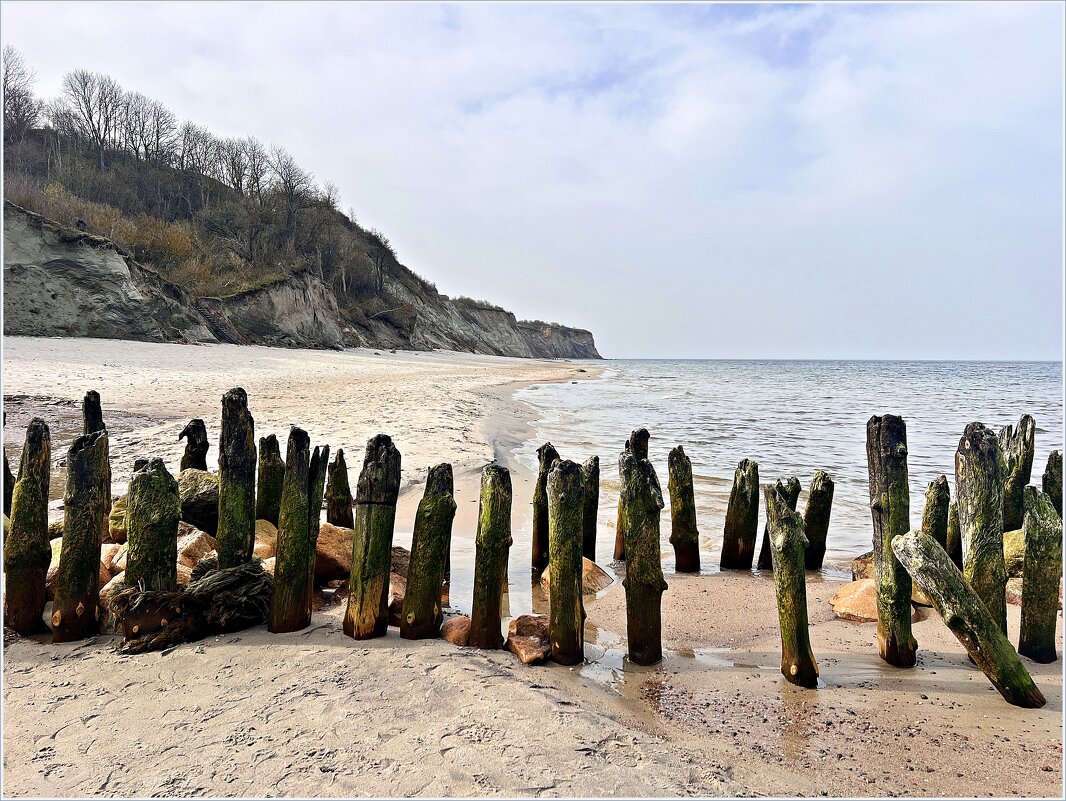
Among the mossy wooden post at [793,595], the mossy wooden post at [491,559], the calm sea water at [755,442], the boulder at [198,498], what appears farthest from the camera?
the calm sea water at [755,442]

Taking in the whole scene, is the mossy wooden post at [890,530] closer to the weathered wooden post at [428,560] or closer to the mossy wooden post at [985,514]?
the mossy wooden post at [985,514]

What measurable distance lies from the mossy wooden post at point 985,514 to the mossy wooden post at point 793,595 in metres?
1.15

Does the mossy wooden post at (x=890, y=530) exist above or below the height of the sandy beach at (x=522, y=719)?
above

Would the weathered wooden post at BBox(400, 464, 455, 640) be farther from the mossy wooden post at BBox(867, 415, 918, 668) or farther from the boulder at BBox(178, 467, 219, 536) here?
the mossy wooden post at BBox(867, 415, 918, 668)

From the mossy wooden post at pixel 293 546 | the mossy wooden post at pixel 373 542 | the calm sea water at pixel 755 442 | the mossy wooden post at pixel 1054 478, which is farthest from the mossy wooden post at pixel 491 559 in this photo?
the mossy wooden post at pixel 1054 478

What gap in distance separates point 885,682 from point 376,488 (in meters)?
3.14

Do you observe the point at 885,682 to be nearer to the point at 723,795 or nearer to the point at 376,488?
the point at 723,795

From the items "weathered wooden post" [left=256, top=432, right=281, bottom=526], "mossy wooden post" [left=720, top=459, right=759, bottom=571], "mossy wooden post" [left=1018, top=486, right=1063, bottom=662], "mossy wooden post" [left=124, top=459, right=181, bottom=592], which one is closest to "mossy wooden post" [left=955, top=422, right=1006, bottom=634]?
"mossy wooden post" [left=1018, top=486, right=1063, bottom=662]

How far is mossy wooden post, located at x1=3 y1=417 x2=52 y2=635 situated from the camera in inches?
152

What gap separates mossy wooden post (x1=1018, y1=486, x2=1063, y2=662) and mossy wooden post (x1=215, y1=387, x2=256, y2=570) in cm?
475

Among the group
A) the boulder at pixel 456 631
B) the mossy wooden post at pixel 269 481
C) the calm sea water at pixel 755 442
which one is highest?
the mossy wooden post at pixel 269 481

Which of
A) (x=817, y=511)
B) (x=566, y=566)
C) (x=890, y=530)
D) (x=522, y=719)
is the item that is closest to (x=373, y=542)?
(x=566, y=566)

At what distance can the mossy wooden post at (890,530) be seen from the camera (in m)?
3.79

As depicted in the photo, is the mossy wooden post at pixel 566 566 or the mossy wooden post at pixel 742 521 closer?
the mossy wooden post at pixel 566 566
